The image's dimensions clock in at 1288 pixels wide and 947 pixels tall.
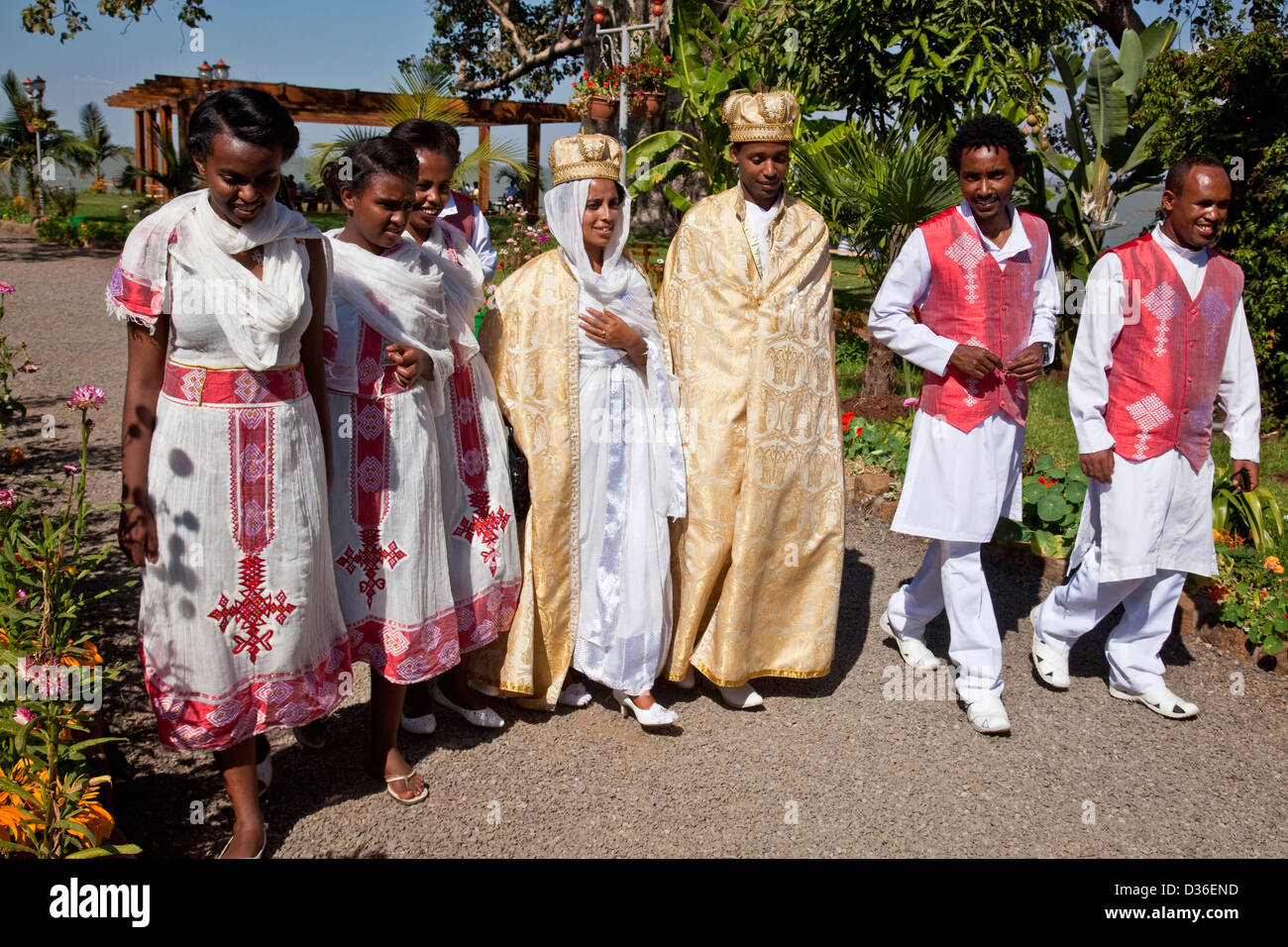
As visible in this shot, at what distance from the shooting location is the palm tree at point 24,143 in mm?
24922

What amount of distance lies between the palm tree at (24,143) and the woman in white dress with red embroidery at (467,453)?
82.1ft

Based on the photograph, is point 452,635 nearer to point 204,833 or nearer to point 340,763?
point 340,763

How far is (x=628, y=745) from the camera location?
3.78 metres

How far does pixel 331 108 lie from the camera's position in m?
23.6

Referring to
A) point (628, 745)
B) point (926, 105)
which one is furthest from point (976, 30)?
point (628, 745)

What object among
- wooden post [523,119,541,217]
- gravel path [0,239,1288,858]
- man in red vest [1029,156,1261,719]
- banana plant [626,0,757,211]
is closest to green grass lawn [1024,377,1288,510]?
man in red vest [1029,156,1261,719]

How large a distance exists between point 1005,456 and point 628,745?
179 centimetres

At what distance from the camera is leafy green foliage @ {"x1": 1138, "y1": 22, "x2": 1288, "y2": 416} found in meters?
6.97

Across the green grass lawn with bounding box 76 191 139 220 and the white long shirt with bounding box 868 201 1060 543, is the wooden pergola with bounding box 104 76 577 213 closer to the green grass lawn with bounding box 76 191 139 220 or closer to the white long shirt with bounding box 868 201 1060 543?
the green grass lawn with bounding box 76 191 139 220

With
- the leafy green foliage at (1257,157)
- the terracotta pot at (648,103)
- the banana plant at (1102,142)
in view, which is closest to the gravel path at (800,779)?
the leafy green foliage at (1257,157)

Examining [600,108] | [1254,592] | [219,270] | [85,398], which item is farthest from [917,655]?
[600,108]

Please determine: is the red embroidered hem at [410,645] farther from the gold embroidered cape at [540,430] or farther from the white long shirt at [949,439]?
the white long shirt at [949,439]

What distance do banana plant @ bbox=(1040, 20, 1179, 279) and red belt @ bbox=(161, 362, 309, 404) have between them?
8720 millimetres

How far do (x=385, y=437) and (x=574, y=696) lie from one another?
137 centimetres
